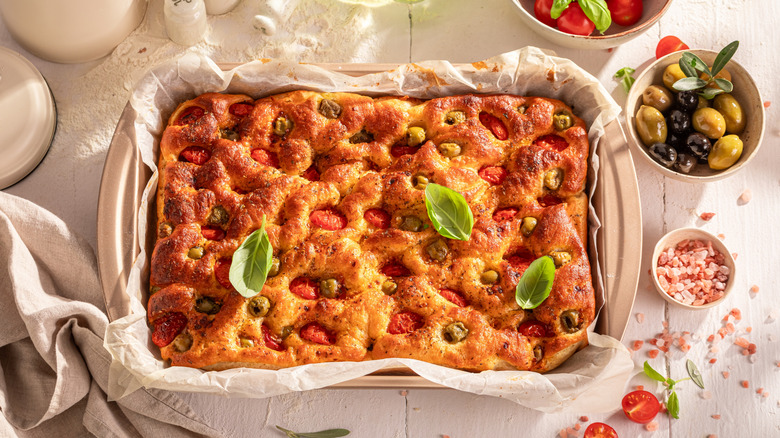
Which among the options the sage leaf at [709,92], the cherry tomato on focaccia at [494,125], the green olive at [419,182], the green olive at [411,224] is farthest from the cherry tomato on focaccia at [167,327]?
the sage leaf at [709,92]

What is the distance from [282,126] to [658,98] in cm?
165

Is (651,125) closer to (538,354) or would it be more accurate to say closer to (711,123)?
(711,123)

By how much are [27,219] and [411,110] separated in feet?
5.49

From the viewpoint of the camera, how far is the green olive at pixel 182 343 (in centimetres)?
291

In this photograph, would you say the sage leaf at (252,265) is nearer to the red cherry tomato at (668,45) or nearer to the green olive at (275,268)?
the green olive at (275,268)

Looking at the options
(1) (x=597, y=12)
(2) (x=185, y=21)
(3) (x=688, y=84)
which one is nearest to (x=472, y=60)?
(1) (x=597, y=12)

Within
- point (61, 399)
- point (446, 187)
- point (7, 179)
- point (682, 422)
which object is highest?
point (446, 187)

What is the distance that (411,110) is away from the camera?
3.17 meters

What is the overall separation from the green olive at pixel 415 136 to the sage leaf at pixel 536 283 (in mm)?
698

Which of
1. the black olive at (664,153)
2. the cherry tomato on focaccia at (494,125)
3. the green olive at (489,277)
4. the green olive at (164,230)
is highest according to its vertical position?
the cherry tomato on focaccia at (494,125)

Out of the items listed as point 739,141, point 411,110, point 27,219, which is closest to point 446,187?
point 411,110

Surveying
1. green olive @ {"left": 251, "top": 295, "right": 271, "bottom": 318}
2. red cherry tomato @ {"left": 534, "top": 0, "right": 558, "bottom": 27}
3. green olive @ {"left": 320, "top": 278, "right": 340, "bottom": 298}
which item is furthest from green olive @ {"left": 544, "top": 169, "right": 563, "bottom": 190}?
green olive @ {"left": 251, "top": 295, "right": 271, "bottom": 318}

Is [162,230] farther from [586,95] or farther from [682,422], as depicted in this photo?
[682,422]

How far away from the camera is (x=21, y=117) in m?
3.33
